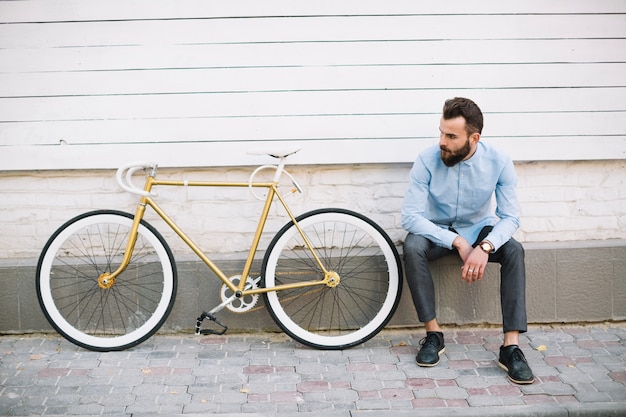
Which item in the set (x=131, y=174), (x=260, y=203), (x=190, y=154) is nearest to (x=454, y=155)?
(x=260, y=203)

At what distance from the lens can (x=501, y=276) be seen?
17.0 ft

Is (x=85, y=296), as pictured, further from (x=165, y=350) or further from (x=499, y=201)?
(x=499, y=201)

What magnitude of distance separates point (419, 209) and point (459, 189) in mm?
298

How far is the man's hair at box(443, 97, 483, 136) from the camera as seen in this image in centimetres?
503

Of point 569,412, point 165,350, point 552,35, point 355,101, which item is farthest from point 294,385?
point 552,35

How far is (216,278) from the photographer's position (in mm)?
5723

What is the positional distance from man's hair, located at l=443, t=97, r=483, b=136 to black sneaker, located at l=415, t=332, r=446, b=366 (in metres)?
1.37

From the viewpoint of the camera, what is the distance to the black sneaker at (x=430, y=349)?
5.06m

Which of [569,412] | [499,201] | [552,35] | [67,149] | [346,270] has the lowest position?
[569,412]

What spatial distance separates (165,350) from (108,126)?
1.62 m

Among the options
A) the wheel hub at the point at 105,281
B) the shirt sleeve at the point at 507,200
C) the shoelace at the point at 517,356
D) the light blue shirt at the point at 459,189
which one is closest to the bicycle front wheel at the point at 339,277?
the light blue shirt at the point at 459,189

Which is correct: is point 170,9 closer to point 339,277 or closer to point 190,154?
point 190,154

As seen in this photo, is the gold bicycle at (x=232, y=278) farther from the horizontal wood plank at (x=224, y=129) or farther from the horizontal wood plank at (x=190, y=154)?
the horizontal wood plank at (x=224, y=129)

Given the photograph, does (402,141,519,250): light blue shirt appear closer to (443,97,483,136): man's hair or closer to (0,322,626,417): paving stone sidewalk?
(443,97,483,136): man's hair
